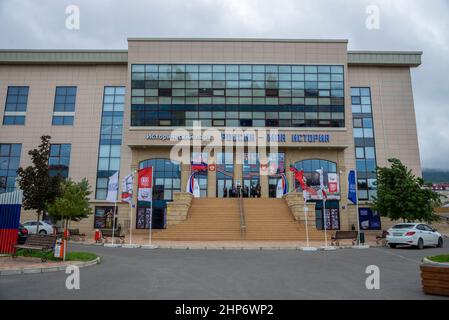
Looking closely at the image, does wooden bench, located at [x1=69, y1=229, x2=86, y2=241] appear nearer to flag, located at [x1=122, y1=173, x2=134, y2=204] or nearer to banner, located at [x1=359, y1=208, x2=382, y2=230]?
flag, located at [x1=122, y1=173, x2=134, y2=204]

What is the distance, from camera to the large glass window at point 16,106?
40438 millimetres

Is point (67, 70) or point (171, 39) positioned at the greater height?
point (171, 39)

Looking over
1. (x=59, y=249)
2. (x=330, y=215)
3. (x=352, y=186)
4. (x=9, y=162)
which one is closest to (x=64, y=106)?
(x=9, y=162)

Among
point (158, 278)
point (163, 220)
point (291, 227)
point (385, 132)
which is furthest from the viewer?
point (385, 132)

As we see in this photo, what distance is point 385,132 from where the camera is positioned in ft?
133

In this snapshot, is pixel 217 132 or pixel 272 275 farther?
pixel 217 132

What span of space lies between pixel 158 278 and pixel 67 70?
124 ft

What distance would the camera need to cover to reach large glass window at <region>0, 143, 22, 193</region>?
3894 centimetres

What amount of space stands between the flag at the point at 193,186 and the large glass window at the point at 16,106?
66.3 feet

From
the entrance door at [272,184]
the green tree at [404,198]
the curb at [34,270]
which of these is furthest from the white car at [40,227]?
the green tree at [404,198]

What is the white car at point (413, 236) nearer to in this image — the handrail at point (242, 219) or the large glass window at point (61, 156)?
the handrail at point (242, 219)

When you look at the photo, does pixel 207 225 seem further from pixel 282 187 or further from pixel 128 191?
pixel 282 187
